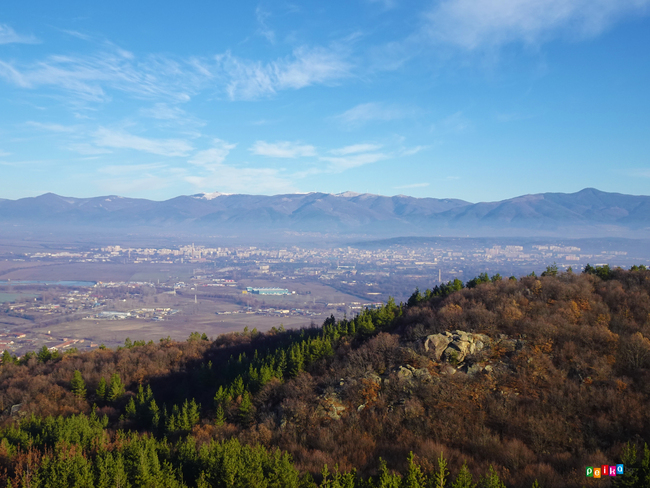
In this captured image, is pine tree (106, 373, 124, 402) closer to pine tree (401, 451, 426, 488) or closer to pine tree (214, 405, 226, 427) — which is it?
pine tree (214, 405, 226, 427)

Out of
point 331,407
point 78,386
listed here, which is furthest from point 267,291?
point 331,407

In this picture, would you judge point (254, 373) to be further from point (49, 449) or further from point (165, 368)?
point (165, 368)

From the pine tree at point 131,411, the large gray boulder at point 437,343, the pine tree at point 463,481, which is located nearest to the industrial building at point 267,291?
the pine tree at point 131,411

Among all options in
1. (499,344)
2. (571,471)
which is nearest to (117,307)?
(499,344)

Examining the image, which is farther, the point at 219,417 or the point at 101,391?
the point at 101,391

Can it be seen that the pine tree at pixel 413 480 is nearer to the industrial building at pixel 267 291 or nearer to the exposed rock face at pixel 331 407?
the exposed rock face at pixel 331 407

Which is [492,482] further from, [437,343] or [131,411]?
[131,411]
